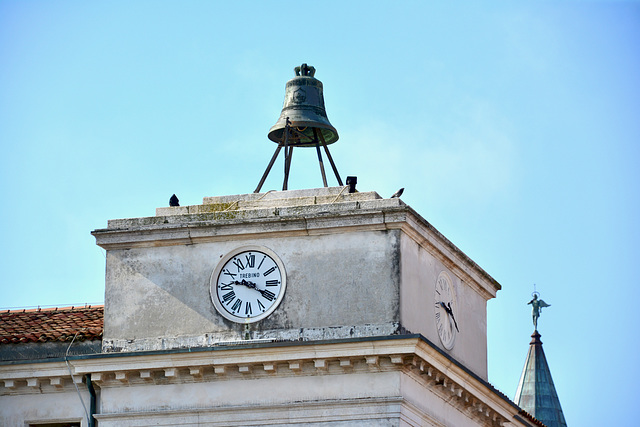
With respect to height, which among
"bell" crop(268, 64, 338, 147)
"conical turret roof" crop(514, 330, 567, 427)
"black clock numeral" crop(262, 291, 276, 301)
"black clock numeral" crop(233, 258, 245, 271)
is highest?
"bell" crop(268, 64, 338, 147)

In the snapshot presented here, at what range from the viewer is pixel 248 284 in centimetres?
3362

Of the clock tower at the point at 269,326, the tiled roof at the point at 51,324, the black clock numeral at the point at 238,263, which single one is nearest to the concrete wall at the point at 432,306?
the clock tower at the point at 269,326

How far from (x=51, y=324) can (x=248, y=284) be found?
478cm

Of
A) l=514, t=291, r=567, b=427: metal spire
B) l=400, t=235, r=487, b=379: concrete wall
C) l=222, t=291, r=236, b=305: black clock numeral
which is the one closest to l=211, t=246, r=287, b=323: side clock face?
l=222, t=291, r=236, b=305: black clock numeral

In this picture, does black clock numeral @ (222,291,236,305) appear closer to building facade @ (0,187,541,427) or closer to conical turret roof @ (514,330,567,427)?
building facade @ (0,187,541,427)

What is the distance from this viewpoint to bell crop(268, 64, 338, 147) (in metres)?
36.2

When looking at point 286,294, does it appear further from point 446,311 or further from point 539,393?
point 539,393

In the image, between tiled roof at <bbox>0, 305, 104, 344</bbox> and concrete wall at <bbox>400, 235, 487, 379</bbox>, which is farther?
tiled roof at <bbox>0, 305, 104, 344</bbox>

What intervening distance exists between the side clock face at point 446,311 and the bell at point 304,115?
3.83m

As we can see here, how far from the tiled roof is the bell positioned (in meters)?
5.24

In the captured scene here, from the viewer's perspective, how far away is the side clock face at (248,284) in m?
33.4

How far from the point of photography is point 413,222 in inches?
1318

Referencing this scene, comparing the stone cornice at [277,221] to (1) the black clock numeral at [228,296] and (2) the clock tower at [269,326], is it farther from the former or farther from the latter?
(1) the black clock numeral at [228,296]

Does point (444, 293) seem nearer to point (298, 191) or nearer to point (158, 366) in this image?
point (298, 191)
